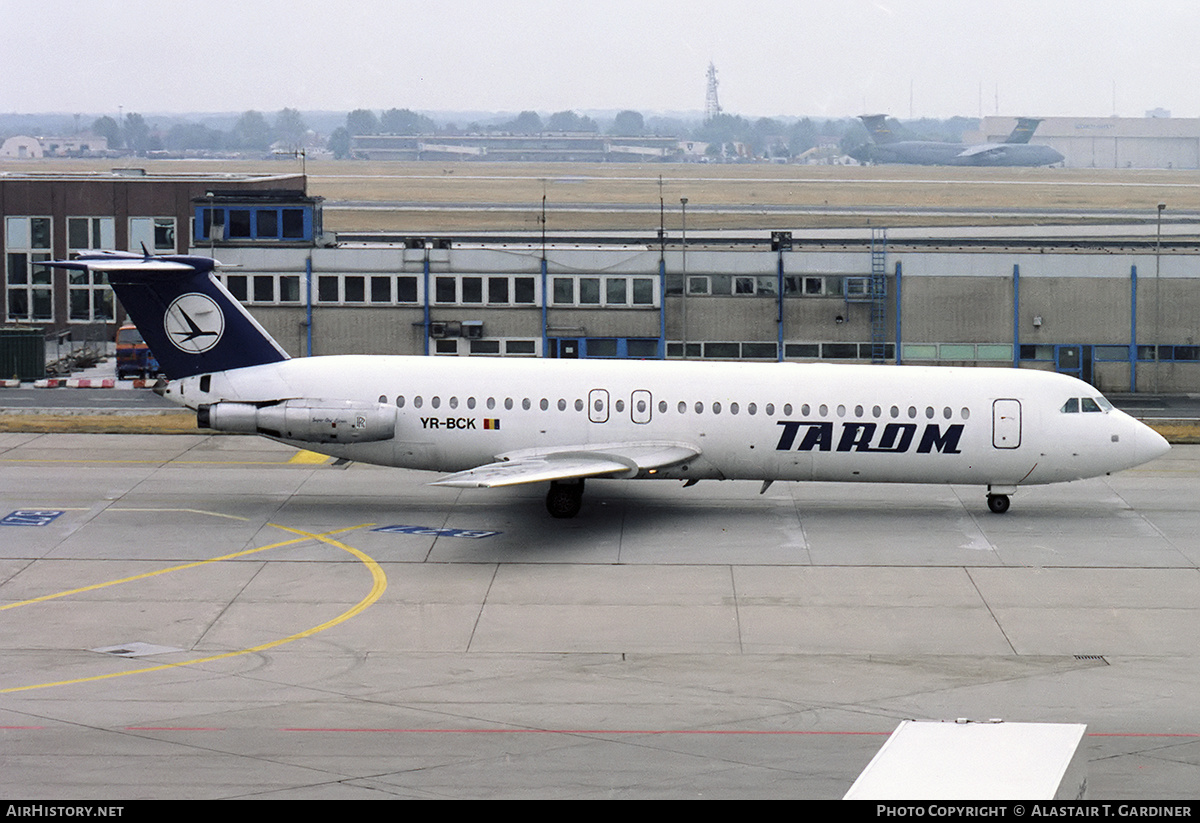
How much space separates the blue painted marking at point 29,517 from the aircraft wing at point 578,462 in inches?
376

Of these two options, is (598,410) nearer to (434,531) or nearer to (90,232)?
(434,531)

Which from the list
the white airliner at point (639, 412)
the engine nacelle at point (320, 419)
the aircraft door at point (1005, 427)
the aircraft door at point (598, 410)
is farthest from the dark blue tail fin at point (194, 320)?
the aircraft door at point (1005, 427)

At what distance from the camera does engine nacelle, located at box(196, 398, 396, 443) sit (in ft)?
115

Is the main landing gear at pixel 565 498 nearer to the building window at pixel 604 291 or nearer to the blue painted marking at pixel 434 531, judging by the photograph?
the blue painted marking at pixel 434 531

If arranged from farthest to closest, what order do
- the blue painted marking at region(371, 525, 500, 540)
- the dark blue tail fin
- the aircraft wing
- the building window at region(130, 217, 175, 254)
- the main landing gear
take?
the building window at region(130, 217, 175, 254) → the dark blue tail fin → the main landing gear → the blue painted marking at region(371, 525, 500, 540) → the aircraft wing

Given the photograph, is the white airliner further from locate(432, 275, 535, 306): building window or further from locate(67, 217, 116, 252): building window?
locate(67, 217, 116, 252): building window

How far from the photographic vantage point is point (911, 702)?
2223cm

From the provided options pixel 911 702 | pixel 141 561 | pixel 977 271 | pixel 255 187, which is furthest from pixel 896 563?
pixel 255 187

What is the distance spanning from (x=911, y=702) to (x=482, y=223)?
351ft

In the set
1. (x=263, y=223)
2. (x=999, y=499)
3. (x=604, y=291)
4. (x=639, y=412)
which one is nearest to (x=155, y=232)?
(x=263, y=223)

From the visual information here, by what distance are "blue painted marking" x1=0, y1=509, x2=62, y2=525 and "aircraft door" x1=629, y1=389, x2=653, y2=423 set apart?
13896 millimetres

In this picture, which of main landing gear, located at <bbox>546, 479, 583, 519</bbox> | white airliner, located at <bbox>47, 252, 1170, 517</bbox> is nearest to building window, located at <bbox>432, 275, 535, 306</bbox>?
white airliner, located at <bbox>47, 252, 1170, 517</bbox>

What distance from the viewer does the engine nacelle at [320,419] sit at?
35125mm

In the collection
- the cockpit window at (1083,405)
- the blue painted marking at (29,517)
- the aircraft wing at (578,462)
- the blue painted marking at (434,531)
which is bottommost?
the blue painted marking at (434,531)
